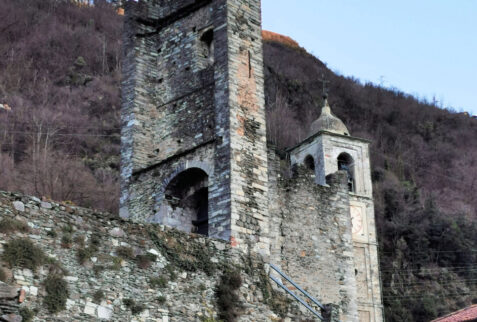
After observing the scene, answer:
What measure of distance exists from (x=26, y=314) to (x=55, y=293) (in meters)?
0.62

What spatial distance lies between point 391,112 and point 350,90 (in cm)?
406

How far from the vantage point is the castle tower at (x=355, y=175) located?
27.1 m

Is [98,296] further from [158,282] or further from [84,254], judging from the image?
[158,282]

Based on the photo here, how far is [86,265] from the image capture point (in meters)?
11.1

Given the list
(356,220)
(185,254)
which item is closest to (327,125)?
(356,220)

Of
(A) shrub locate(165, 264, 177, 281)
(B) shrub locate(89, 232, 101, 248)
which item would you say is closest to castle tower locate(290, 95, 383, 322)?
(A) shrub locate(165, 264, 177, 281)

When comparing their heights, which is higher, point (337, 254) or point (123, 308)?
point (337, 254)

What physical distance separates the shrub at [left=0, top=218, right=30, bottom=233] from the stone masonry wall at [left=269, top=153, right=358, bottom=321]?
31.4 feet

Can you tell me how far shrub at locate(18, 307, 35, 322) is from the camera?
9.80 m

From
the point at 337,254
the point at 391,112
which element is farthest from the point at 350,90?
the point at 337,254

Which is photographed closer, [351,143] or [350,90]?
[351,143]

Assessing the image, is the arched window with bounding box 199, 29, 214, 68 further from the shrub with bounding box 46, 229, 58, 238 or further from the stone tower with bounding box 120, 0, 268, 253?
the shrub with bounding box 46, 229, 58, 238

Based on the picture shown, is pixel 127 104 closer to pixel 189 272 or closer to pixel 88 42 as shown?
pixel 189 272

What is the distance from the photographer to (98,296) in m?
10.9
